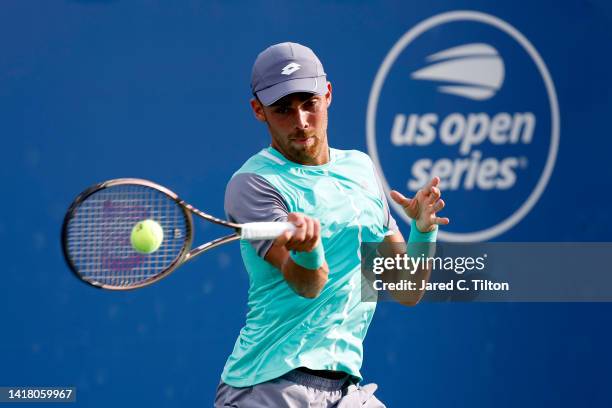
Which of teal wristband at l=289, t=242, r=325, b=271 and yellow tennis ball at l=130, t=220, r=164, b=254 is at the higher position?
yellow tennis ball at l=130, t=220, r=164, b=254

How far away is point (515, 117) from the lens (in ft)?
17.6

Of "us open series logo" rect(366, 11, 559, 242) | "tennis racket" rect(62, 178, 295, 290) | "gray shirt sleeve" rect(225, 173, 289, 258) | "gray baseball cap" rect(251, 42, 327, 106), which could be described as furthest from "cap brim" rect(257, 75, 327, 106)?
"us open series logo" rect(366, 11, 559, 242)

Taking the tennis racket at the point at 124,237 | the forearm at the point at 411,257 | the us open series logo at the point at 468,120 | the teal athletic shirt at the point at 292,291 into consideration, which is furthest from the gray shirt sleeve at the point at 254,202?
the us open series logo at the point at 468,120

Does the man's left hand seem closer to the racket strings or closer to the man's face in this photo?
the man's face

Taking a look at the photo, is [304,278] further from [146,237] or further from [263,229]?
[146,237]

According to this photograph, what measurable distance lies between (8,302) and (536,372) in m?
2.21

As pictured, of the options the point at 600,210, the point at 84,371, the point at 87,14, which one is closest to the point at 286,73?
the point at 87,14

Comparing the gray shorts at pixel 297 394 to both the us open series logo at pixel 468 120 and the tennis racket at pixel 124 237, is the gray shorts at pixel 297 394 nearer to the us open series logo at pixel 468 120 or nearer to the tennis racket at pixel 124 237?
the tennis racket at pixel 124 237

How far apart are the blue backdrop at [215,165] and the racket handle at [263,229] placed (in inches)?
65.8

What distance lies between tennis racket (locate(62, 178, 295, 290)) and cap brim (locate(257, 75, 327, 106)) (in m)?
Answer: 0.40

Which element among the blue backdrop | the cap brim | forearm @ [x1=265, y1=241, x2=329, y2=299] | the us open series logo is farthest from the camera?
the us open series logo

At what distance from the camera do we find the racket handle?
→ 10.9 feet

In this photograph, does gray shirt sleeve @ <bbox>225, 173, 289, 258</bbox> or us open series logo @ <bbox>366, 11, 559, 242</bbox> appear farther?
us open series logo @ <bbox>366, 11, 559, 242</bbox>

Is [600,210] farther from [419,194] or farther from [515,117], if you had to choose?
[419,194]
